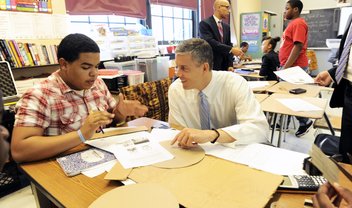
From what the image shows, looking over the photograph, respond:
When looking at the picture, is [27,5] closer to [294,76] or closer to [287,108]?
[287,108]

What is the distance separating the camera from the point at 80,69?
1.31 metres

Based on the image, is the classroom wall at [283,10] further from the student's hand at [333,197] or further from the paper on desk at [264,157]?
the student's hand at [333,197]

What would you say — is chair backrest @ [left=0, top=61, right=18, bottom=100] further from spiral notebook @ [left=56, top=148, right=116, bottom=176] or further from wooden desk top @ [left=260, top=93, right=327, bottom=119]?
wooden desk top @ [left=260, top=93, right=327, bottom=119]

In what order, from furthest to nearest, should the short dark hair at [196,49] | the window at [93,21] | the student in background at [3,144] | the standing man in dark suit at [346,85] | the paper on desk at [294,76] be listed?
1. the window at [93,21]
2. the paper on desk at [294,76]
3. the standing man in dark suit at [346,85]
4. the short dark hair at [196,49]
5. the student in background at [3,144]

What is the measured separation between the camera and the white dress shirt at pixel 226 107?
1295mm

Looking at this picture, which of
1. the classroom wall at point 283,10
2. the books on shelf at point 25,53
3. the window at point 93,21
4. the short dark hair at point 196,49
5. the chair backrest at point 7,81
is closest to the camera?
the short dark hair at point 196,49

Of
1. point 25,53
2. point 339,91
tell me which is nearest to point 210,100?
point 339,91

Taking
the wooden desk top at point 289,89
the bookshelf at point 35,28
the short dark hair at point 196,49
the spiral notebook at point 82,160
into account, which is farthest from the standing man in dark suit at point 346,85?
the bookshelf at point 35,28

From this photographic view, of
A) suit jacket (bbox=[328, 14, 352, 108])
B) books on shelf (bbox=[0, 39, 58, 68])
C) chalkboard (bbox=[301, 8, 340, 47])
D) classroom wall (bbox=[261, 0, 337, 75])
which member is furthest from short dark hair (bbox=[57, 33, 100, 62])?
chalkboard (bbox=[301, 8, 340, 47])

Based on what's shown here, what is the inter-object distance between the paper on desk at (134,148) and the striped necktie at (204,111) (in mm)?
400

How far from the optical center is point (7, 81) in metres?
2.24

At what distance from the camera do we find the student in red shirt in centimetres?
319

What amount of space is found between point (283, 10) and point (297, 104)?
A: 20.6ft

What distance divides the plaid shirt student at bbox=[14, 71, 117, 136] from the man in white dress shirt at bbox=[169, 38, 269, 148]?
525 mm
